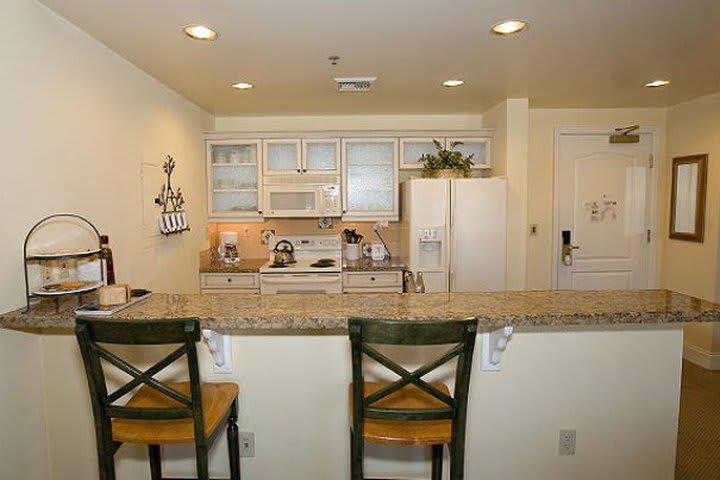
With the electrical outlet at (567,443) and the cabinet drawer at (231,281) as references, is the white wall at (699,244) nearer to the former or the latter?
the electrical outlet at (567,443)

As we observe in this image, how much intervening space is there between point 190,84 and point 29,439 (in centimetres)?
238

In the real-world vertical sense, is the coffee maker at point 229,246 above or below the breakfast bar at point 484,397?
above

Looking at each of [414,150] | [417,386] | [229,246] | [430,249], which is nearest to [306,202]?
[229,246]

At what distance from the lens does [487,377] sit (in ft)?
6.16

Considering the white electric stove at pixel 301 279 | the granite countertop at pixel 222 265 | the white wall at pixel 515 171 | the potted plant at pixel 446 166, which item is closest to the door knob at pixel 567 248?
the white wall at pixel 515 171

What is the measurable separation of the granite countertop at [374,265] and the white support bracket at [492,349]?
2085 millimetres

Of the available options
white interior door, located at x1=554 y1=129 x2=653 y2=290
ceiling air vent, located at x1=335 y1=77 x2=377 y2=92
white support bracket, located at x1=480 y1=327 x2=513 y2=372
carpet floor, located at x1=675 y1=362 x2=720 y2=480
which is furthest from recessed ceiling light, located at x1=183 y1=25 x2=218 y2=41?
carpet floor, located at x1=675 y1=362 x2=720 y2=480

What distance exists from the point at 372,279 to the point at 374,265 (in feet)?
0.46

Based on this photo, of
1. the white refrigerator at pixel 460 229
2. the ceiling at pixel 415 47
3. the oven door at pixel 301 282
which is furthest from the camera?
the oven door at pixel 301 282

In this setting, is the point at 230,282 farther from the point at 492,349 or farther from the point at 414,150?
the point at 492,349

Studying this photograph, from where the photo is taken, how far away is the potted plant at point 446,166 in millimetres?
3816

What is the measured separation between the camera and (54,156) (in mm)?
1979

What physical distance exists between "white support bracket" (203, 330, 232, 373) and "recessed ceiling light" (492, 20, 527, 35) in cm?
196

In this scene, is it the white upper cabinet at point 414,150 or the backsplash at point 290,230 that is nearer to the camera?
the white upper cabinet at point 414,150
